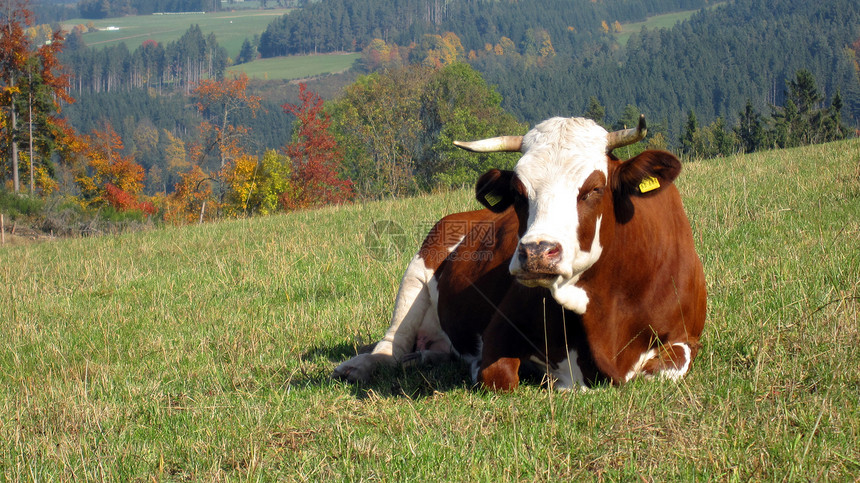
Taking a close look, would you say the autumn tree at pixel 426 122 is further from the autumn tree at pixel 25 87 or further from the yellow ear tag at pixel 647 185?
the yellow ear tag at pixel 647 185

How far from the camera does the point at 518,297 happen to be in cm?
444

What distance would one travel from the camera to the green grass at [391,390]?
3074mm

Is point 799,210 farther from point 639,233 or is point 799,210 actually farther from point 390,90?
point 390,90

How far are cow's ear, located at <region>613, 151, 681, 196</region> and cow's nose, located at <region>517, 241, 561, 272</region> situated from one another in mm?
850

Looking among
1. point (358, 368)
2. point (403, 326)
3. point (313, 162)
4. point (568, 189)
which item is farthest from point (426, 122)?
point (568, 189)

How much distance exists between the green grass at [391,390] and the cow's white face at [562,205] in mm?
707

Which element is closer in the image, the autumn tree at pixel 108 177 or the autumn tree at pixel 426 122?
the autumn tree at pixel 426 122

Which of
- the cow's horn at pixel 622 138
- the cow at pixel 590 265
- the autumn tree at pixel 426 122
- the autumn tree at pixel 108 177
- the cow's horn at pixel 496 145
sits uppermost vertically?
the cow's horn at pixel 622 138

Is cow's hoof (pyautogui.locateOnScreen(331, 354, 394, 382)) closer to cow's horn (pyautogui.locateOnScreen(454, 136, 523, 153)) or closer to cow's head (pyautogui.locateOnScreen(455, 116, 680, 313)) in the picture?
cow's head (pyautogui.locateOnScreen(455, 116, 680, 313))

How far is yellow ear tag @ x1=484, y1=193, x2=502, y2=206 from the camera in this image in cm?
440

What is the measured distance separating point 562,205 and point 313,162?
48987 millimetres

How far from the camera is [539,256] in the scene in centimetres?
336


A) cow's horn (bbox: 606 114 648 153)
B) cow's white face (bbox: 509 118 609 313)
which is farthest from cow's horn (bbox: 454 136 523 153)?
cow's horn (bbox: 606 114 648 153)

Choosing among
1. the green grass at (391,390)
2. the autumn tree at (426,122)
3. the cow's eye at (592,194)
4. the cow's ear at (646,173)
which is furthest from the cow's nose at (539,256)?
the autumn tree at (426,122)
